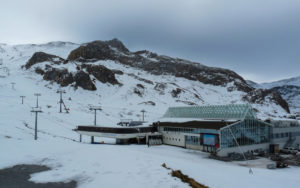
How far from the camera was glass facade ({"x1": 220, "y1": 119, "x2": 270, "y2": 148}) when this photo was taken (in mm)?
36469

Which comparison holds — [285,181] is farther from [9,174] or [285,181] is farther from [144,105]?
[144,105]

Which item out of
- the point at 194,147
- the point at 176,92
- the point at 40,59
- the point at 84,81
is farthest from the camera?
the point at 40,59

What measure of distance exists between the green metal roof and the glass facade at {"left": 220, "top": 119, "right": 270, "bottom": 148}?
157cm

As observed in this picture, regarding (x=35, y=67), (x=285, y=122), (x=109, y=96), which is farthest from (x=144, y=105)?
(x=35, y=67)

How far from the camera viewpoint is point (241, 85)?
15938 cm

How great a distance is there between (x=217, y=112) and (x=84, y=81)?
3224 inches

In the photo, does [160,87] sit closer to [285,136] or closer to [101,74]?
[101,74]

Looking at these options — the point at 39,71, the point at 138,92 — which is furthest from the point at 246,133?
A: the point at 39,71

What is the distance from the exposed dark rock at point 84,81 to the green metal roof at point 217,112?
63.2 m

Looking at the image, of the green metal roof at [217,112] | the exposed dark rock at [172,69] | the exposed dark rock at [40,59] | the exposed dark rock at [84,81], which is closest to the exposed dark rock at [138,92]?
the exposed dark rock at [84,81]

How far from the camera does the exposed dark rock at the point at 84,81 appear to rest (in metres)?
109

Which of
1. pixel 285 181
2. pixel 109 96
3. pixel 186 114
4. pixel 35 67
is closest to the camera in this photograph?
pixel 285 181

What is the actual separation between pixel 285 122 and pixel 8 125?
204 feet

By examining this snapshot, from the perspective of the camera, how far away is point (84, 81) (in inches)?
4341
